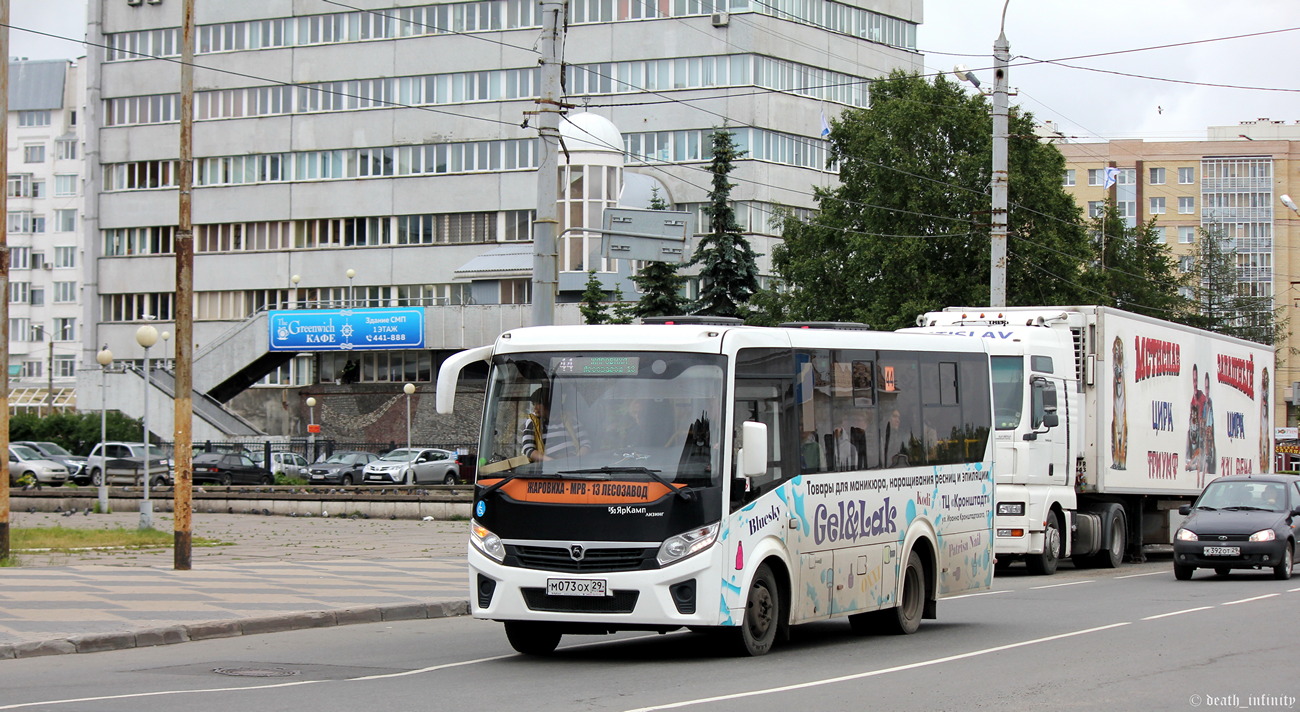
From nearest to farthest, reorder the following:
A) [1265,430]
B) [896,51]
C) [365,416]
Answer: [1265,430] < [365,416] < [896,51]

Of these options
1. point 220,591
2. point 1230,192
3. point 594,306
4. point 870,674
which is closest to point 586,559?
point 870,674

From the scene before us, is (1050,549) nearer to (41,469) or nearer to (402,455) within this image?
(402,455)

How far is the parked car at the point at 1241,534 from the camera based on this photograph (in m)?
Answer: 22.7

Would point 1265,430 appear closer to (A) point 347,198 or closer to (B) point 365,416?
(B) point 365,416

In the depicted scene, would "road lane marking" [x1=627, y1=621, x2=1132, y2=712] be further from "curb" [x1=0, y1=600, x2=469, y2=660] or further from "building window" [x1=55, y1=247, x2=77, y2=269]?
"building window" [x1=55, y1=247, x2=77, y2=269]

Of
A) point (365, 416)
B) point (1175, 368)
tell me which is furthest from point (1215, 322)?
point (1175, 368)

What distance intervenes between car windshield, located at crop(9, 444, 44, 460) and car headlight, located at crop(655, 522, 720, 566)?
48513 mm

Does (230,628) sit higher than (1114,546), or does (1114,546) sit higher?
(230,628)

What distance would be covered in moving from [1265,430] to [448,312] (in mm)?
46434

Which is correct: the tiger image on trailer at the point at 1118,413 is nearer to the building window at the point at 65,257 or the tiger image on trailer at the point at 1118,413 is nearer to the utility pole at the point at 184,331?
the utility pole at the point at 184,331

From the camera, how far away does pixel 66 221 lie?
391 ft

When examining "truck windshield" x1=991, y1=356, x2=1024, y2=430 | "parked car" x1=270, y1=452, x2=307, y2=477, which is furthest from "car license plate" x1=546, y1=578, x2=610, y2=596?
"parked car" x1=270, y1=452, x2=307, y2=477

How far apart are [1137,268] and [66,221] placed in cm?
8319

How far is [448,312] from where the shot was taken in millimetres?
74312
